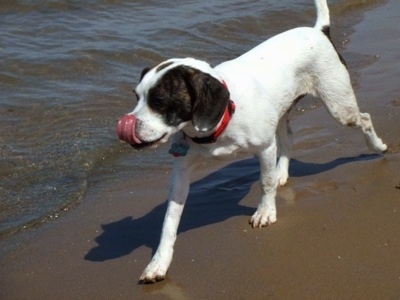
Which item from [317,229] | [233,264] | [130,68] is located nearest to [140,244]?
[233,264]

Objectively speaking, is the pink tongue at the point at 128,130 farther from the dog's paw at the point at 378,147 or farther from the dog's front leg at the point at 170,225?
the dog's paw at the point at 378,147

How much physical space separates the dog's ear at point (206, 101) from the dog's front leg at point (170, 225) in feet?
1.56

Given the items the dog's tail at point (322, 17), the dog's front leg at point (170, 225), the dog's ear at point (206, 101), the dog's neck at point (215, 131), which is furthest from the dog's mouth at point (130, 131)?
the dog's tail at point (322, 17)

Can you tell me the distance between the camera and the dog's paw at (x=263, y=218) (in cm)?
506

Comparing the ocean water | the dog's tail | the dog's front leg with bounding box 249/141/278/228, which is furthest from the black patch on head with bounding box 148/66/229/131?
the dog's tail

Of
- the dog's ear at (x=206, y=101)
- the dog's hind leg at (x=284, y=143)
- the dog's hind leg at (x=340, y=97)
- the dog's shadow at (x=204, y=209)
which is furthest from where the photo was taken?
the dog's hind leg at (x=284, y=143)

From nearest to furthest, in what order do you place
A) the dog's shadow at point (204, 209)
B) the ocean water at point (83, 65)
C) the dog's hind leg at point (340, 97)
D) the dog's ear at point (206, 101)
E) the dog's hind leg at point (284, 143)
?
the dog's ear at point (206, 101), the dog's shadow at point (204, 209), the dog's hind leg at point (340, 97), the dog's hind leg at point (284, 143), the ocean water at point (83, 65)

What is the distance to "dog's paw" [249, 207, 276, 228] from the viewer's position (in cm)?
506

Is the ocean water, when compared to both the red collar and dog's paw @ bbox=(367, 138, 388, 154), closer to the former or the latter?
the red collar

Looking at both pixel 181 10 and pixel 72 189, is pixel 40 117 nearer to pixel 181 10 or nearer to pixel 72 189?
pixel 72 189

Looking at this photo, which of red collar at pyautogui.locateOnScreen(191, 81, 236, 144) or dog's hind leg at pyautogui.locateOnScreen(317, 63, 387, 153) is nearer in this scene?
red collar at pyautogui.locateOnScreen(191, 81, 236, 144)

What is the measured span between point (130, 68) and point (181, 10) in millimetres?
3114

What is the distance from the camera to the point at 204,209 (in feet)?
17.9

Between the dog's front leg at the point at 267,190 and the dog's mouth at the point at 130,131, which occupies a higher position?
the dog's mouth at the point at 130,131
